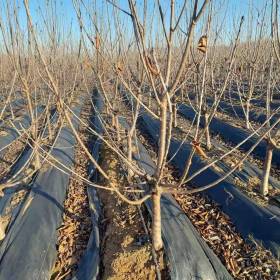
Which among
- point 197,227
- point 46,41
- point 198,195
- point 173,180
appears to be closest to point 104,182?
point 173,180

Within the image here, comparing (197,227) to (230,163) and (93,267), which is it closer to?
(93,267)

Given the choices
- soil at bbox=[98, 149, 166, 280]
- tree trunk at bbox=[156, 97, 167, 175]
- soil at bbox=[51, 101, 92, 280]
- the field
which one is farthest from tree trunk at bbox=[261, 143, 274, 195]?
tree trunk at bbox=[156, 97, 167, 175]

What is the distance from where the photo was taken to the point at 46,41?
7898 mm

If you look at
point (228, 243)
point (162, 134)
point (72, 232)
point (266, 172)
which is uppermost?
point (162, 134)

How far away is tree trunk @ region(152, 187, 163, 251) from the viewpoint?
2.79 meters

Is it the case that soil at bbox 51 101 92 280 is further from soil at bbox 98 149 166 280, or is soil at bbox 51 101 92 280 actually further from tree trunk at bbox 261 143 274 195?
tree trunk at bbox 261 143 274 195

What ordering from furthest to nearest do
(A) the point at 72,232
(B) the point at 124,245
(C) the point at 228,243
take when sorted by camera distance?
(A) the point at 72,232 < (C) the point at 228,243 < (B) the point at 124,245

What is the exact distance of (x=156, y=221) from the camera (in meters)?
3.13

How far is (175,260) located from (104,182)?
8.94ft

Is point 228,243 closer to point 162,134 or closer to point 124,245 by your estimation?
point 124,245

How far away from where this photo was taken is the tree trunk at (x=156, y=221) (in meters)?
2.79

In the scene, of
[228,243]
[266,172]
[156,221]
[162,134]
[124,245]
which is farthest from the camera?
[266,172]

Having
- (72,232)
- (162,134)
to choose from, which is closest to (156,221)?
(162,134)

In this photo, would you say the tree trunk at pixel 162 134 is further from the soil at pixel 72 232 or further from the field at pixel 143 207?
the soil at pixel 72 232
